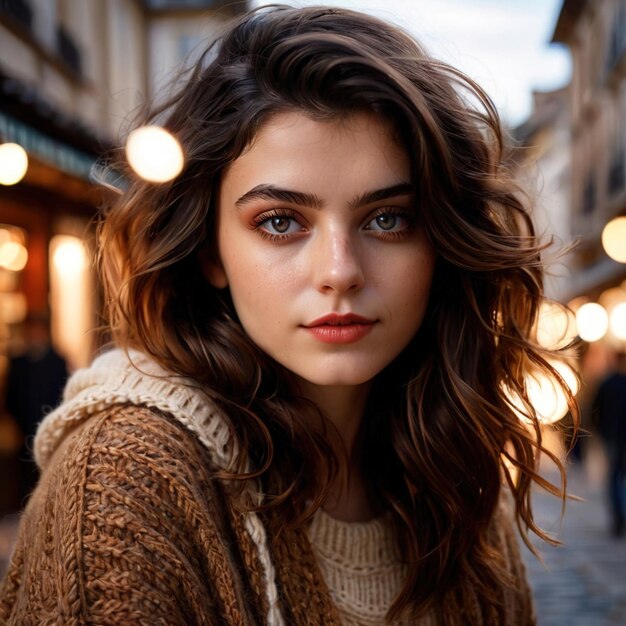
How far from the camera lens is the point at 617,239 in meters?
9.05

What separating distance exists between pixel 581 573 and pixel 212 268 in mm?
5498

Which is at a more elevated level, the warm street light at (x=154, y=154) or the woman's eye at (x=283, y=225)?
the warm street light at (x=154, y=154)

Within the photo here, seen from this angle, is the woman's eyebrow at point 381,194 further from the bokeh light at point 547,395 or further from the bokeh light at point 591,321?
the bokeh light at point 591,321

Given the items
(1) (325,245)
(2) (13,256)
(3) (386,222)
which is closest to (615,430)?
(2) (13,256)

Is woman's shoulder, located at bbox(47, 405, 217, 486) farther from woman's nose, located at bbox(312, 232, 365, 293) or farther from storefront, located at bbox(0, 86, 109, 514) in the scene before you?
storefront, located at bbox(0, 86, 109, 514)

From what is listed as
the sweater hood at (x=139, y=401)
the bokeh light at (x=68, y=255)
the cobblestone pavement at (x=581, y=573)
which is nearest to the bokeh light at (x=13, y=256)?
the bokeh light at (x=68, y=255)

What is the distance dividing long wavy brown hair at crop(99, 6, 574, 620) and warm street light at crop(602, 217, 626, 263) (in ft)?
24.6

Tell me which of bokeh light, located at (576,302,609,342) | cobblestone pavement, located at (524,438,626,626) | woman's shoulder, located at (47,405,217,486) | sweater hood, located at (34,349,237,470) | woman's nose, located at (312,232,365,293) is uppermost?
bokeh light, located at (576,302,609,342)

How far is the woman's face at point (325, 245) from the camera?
1.52m

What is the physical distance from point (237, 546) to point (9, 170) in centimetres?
482

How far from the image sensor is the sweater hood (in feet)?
4.96

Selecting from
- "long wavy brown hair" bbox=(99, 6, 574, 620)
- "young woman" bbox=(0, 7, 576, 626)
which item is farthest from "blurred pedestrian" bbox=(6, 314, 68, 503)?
"young woman" bbox=(0, 7, 576, 626)

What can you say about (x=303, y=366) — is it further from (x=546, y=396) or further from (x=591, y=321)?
(x=591, y=321)

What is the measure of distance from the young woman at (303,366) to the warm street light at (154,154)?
1.5 inches
